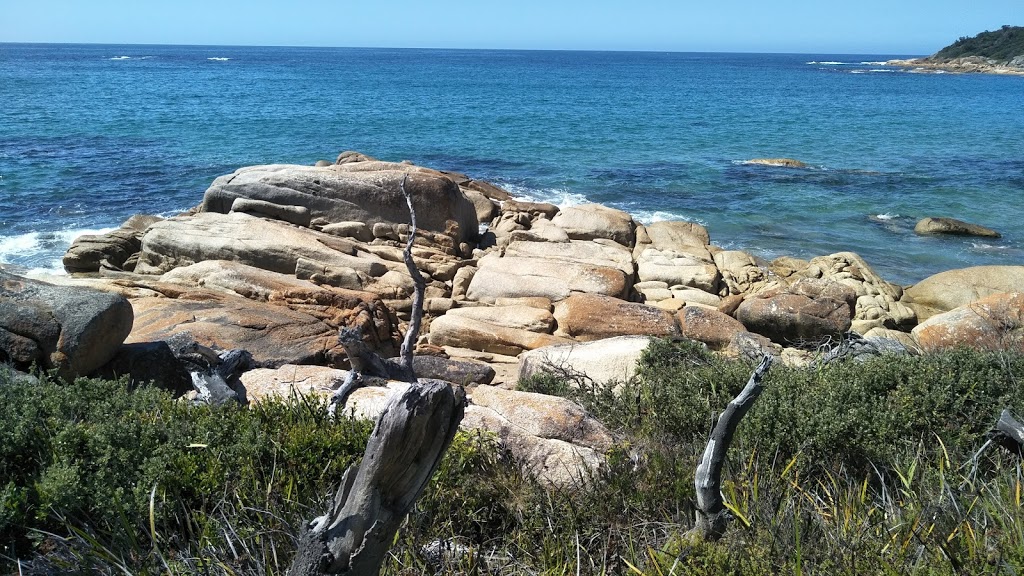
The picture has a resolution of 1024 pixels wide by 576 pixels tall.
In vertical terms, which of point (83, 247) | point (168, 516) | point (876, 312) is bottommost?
point (876, 312)

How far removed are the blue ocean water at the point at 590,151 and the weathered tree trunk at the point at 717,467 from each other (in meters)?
16.3

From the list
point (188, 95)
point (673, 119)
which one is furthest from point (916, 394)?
point (188, 95)

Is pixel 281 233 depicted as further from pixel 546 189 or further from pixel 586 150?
pixel 586 150

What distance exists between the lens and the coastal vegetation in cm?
377

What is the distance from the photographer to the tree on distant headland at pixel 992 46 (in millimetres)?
109000

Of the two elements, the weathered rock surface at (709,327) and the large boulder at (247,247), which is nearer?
the weathered rock surface at (709,327)

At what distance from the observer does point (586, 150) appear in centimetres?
3447

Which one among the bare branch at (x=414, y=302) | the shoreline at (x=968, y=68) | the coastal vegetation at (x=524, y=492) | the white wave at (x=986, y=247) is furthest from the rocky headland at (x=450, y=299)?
the shoreline at (x=968, y=68)

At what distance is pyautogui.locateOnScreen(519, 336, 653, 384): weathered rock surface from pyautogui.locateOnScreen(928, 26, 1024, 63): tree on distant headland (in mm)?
119363

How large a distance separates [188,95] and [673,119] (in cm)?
3369

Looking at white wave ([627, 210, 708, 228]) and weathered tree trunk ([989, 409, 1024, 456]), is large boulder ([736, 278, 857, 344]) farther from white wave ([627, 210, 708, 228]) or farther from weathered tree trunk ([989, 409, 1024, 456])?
white wave ([627, 210, 708, 228])

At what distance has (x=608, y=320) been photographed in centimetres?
1253

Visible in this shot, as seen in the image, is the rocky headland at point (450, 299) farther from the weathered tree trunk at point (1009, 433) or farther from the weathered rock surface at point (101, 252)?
the weathered tree trunk at point (1009, 433)

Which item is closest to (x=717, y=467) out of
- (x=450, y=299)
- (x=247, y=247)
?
(x=450, y=299)
